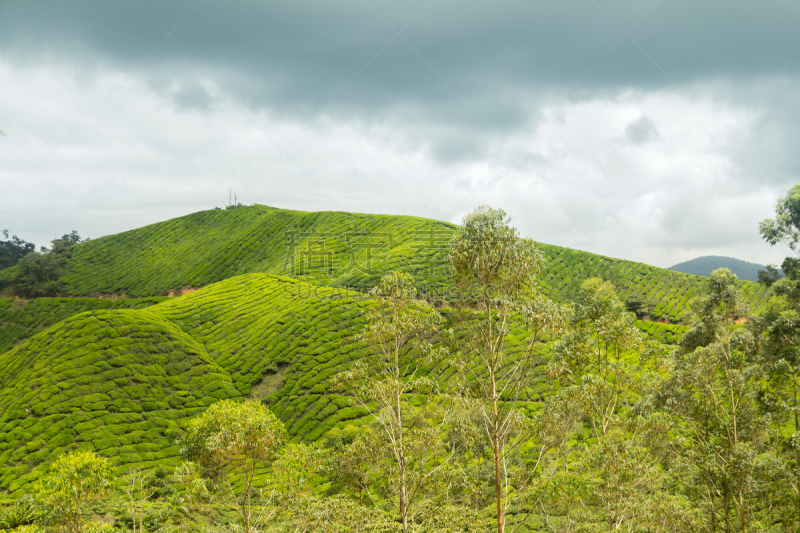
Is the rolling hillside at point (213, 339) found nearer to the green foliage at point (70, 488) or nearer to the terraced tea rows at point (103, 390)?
the terraced tea rows at point (103, 390)

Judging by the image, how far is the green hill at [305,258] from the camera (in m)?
68.4

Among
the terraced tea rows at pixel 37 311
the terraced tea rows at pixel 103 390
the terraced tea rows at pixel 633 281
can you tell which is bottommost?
the terraced tea rows at pixel 103 390

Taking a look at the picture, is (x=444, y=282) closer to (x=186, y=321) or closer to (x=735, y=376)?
(x=186, y=321)

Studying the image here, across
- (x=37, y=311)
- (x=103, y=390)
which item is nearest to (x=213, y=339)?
(x=103, y=390)

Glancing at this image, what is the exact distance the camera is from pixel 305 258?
83.1m

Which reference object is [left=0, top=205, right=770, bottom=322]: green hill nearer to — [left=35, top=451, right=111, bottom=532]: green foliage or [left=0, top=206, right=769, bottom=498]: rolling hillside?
[left=0, top=206, right=769, bottom=498]: rolling hillside

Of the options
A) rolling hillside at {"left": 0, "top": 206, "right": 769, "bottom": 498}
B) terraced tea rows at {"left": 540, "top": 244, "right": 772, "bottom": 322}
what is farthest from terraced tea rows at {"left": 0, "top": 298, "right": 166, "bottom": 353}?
terraced tea rows at {"left": 540, "top": 244, "right": 772, "bottom": 322}

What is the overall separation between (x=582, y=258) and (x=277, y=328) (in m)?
68.5

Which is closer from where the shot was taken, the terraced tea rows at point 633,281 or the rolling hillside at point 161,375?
the rolling hillside at point 161,375

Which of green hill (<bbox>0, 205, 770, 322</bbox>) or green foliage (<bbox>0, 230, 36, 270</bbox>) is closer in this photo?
green hill (<bbox>0, 205, 770, 322</bbox>)

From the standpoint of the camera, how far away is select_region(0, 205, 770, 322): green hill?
68438 mm

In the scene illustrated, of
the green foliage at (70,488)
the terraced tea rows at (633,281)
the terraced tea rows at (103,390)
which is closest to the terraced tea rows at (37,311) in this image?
the terraced tea rows at (103,390)

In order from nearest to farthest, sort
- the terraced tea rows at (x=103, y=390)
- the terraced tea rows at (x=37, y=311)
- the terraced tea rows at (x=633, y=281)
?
the terraced tea rows at (x=103, y=390), the terraced tea rows at (x=633, y=281), the terraced tea rows at (x=37, y=311)

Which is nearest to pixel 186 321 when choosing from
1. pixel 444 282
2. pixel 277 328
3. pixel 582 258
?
pixel 277 328
